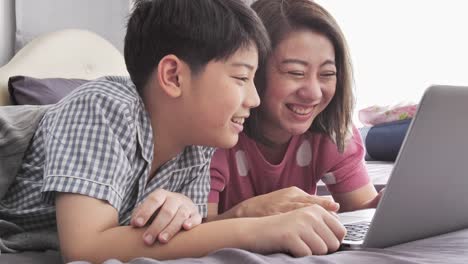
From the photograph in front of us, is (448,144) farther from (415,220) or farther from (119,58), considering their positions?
(119,58)

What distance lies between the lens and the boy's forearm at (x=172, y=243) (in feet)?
2.29

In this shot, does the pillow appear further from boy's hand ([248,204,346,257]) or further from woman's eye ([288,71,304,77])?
boy's hand ([248,204,346,257])

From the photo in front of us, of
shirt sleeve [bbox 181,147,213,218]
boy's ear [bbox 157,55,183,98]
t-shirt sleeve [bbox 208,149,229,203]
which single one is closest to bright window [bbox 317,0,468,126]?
t-shirt sleeve [bbox 208,149,229,203]

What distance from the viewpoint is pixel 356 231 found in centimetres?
83

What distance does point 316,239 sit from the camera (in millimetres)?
679

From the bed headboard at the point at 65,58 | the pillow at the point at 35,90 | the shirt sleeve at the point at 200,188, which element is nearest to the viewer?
the shirt sleeve at the point at 200,188

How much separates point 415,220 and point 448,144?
111 mm

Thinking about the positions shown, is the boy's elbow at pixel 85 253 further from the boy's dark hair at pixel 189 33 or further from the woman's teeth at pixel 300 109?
the woman's teeth at pixel 300 109

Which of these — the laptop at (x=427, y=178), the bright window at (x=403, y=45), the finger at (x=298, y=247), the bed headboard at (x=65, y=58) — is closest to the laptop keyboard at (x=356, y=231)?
the laptop at (x=427, y=178)

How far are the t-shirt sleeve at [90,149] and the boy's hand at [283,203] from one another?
0.63 feet

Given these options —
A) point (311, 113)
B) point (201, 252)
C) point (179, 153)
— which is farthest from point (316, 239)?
point (311, 113)

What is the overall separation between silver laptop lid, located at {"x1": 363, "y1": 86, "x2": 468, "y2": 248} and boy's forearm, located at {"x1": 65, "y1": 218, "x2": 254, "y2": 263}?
151 mm

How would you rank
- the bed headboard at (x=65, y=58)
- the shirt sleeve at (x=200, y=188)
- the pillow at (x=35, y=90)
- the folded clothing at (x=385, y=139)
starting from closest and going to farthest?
the shirt sleeve at (x=200, y=188) < the pillow at (x=35, y=90) < the bed headboard at (x=65, y=58) < the folded clothing at (x=385, y=139)

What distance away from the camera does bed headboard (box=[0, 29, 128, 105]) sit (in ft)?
6.57
